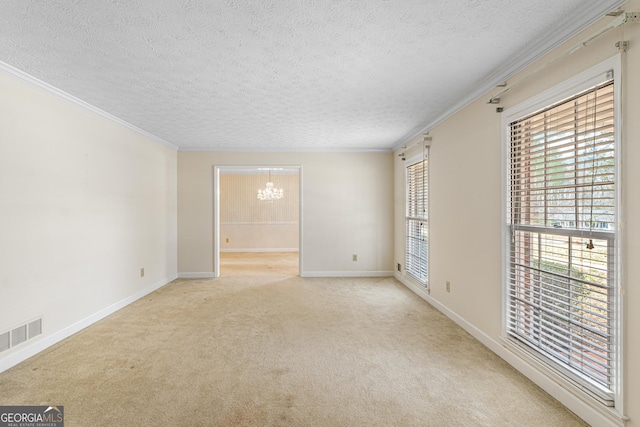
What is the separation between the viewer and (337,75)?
253 cm

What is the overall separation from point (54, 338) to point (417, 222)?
14.9 feet

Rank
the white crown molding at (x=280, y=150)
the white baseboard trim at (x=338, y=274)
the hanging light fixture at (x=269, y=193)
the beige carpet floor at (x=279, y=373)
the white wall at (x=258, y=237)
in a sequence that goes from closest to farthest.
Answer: the beige carpet floor at (x=279, y=373)
the white crown molding at (x=280, y=150)
the white baseboard trim at (x=338, y=274)
the hanging light fixture at (x=269, y=193)
the white wall at (x=258, y=237)

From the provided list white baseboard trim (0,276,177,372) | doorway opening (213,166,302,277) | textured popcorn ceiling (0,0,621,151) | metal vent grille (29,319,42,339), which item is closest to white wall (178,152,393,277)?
white baseboard trim (0,276,177,372)

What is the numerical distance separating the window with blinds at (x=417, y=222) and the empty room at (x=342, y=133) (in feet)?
0.43

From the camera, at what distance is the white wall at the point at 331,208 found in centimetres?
546

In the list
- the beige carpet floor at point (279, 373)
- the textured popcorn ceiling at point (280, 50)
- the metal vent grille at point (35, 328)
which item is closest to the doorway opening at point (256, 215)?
the beige carpet floor at point (279, 373)

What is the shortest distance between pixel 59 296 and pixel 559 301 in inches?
165

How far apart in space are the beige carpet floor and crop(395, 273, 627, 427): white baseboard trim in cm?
6

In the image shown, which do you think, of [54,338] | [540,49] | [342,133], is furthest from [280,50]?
[54,338]

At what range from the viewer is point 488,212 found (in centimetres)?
274

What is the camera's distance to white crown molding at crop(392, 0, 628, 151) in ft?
5.55

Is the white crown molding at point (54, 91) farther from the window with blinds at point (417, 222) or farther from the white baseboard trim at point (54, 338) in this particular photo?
the window with blinds at point (417, 222)

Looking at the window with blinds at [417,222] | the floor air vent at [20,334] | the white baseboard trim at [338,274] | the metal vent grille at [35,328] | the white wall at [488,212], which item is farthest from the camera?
the white baseboard trim at [338,274]

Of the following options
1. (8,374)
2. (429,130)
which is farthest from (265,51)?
(8,374)
